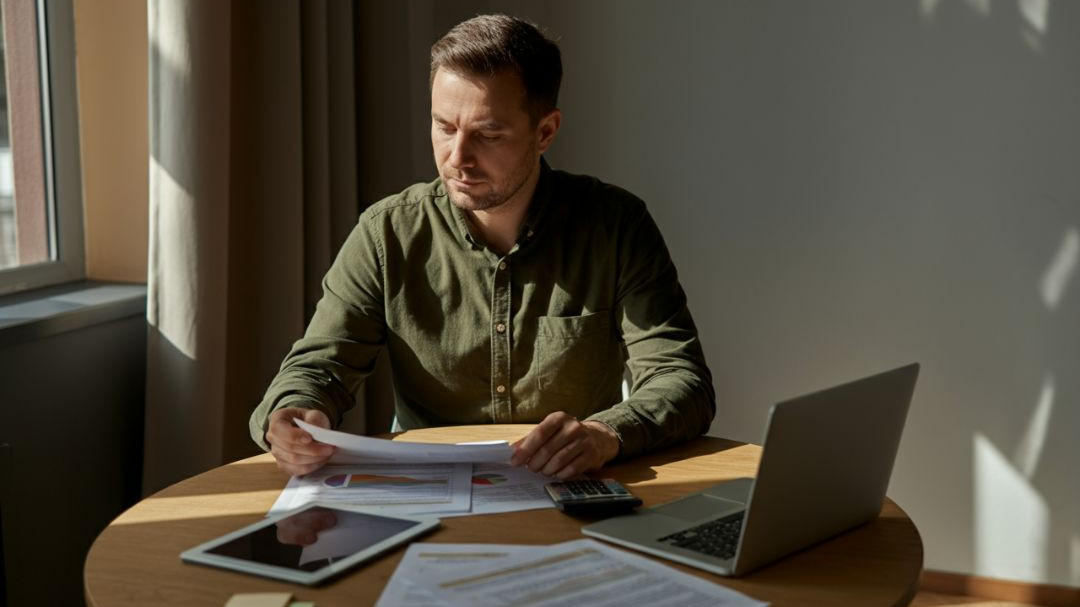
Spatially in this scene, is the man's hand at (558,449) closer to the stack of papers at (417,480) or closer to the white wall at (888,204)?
the stack of papers at (417,480)

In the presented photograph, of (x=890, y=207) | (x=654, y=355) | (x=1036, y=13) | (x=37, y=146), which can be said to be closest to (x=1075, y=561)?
(x=890, y=207)

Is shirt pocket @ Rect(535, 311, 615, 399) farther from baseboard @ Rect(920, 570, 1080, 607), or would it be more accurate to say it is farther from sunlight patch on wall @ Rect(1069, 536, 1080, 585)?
sunlight patch on wall @ Rect(1069, 536, 1080, 585)

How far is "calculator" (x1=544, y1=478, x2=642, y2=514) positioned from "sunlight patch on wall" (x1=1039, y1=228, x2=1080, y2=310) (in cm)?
186

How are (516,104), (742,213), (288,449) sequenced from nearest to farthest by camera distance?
(288,449), (516,104), (742,213)

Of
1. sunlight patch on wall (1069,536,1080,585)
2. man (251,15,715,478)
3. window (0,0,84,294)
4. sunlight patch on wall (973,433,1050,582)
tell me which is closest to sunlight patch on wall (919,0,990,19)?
sunlight patch on wall (973,433,1050,582)

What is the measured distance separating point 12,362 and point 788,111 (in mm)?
1981

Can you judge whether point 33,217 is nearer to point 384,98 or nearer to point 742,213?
point 384,98

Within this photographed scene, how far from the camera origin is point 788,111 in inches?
113

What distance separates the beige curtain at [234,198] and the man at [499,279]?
14.2 inches

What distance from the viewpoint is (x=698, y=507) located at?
1278mm

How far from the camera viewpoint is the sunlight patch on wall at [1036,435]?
278 centimetres

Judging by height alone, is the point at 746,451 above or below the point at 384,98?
below

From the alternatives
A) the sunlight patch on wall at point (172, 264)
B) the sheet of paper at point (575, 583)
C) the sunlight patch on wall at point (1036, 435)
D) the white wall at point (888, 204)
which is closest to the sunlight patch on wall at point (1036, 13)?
the white wall at point (888, 204)

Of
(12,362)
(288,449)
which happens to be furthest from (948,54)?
(12,362)
